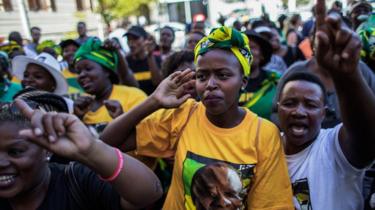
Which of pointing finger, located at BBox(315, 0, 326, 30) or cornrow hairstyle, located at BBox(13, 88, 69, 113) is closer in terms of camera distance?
pointing finger, located at BBox(315, 0, 326, 30)

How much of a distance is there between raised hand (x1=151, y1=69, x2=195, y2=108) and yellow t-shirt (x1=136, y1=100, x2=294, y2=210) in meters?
0.12

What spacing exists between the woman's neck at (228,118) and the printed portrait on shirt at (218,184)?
22cm

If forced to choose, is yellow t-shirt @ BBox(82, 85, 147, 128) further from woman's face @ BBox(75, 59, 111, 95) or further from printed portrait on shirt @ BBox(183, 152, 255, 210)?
printed portrait on shirt @ BBox(183, 152, 255, 210)

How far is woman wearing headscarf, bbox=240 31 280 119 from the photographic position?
11.2ft

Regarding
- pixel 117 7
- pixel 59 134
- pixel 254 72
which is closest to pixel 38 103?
pixel 59 134

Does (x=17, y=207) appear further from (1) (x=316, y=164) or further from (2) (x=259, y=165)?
(1) (x=316, y=164)

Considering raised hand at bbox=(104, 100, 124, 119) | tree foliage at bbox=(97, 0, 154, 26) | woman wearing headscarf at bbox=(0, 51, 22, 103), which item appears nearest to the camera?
raised hand at bbox=(104, 100, 124, 119)

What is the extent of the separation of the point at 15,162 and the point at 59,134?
0.36 metres

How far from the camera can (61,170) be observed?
1720 millimetres

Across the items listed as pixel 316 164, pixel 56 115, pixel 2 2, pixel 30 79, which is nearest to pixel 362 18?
pixel 316 164

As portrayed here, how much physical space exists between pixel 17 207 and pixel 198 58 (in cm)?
111

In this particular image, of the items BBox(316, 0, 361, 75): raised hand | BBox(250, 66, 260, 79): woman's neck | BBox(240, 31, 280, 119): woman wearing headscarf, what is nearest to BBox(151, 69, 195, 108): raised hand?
BBox(316, 0, 361, 75): raised hand

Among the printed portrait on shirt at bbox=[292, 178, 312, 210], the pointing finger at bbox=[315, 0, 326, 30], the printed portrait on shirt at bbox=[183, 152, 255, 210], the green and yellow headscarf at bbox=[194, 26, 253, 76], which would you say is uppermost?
the pointing finger at bbox=[315, 0, 326, 30]

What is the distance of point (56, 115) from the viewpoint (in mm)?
1276
